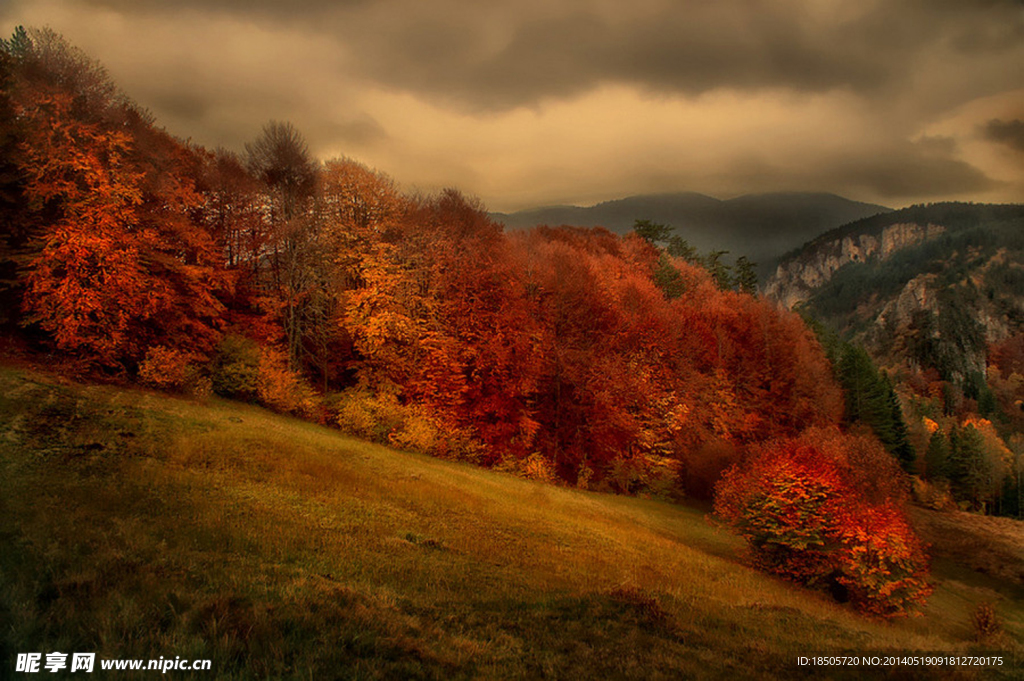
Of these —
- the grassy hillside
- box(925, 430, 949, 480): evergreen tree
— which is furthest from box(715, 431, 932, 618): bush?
box(925, 430, 949, 480): evergreen tree

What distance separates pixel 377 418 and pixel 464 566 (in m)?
22.5

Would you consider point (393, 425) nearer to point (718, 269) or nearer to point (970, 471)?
point (718, 269)

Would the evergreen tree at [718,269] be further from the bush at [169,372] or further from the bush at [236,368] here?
the bush at [169,372]

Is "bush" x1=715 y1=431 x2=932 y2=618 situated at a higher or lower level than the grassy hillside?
lower

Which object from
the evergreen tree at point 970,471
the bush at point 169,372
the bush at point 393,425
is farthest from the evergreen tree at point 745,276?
the bush at point 169,372

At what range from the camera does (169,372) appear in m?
25.7

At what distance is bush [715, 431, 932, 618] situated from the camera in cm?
1938

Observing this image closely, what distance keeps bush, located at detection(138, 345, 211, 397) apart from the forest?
12 centimetres

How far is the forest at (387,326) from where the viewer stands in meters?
21.5

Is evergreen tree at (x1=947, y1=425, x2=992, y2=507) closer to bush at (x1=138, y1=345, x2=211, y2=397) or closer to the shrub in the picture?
the shrub

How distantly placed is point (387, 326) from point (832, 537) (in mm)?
27289

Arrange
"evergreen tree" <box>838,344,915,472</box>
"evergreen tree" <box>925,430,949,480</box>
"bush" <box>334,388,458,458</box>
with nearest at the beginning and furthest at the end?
"bush" <box>334,388,458,458</box> → "evergreen tree" <box>838,344,915,472</box> → "evergreen tree" <box>925,430,949,480</box>

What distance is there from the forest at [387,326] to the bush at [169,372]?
12cm

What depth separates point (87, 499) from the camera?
34.8ft
